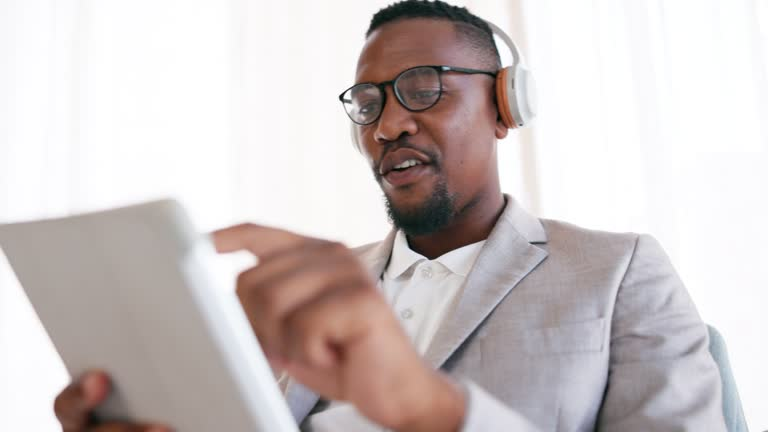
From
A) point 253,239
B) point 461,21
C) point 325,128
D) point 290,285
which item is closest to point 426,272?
point 461,21

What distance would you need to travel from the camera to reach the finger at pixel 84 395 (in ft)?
2.00

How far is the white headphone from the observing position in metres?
1.32

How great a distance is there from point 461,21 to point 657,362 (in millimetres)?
845

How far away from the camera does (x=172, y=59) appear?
2297 mm

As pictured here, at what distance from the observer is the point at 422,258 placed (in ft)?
4.42

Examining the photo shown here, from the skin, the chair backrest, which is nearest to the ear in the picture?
the chair backrest

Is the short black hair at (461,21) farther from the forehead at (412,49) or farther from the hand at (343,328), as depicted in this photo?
the hand at (343,328)

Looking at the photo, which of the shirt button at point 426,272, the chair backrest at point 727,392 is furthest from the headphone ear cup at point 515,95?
the chair backrest at point 727,392

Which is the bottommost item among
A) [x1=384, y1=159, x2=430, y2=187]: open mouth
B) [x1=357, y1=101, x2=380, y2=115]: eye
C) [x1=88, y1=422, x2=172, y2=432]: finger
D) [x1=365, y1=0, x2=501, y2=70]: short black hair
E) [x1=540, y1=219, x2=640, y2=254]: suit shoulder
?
[x1=540, y1=219, x2=640, y2=254]: suit shoulder

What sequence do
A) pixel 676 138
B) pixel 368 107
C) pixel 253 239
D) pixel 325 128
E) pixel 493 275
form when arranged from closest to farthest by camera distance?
pixel 253 239, pixel 493 275, pixel 368 107, pixel 676 138, pixel 325 128

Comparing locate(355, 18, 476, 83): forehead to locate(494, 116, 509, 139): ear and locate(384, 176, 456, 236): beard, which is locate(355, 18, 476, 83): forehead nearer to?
locate(494, 116, 509, 139): ear

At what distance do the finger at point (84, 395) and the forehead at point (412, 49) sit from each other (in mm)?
890

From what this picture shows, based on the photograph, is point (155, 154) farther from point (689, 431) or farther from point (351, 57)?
point (689, 431)

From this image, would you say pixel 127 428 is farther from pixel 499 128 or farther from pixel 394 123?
pixel 499 128
